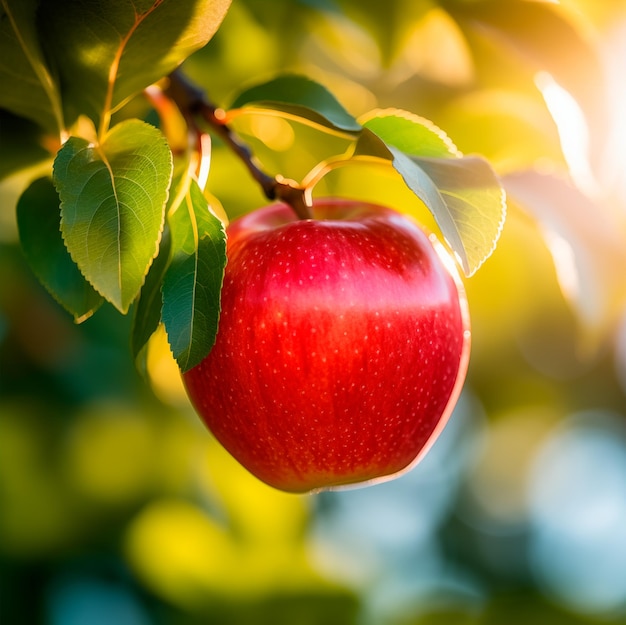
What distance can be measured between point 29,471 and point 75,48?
Answer: 4.37 ft

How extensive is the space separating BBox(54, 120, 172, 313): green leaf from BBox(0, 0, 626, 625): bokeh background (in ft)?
0.88

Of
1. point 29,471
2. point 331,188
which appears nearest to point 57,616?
point 29,471

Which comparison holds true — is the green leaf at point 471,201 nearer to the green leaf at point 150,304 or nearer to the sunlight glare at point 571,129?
the green leaf at point 150,304

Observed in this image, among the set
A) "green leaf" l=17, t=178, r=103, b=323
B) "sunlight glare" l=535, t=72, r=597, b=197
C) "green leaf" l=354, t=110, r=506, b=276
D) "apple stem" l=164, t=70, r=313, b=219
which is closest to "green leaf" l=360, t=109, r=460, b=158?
"green leaf" l=354, t=110, r=506, b=276

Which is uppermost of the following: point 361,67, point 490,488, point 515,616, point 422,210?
point 361,67

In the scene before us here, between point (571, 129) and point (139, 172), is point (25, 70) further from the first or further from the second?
point (571, 129)

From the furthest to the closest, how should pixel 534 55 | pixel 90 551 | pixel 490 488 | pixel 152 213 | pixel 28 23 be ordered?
pixel 490 488 < pixel 90 551 < pixel 534 55 < pixel 28 23 < pixel 152 213

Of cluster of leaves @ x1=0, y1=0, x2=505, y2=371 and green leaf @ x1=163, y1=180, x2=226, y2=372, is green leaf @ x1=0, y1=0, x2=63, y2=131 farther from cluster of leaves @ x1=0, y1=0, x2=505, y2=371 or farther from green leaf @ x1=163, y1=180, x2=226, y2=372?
green leaf @ x1=163, y1=180, x2=226, y2=372

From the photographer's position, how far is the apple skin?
27.9 inches

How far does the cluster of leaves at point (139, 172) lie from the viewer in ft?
1.99

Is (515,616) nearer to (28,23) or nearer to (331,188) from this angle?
(331,188)

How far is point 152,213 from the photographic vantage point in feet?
1.97

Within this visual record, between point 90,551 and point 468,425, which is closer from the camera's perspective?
point 90,551

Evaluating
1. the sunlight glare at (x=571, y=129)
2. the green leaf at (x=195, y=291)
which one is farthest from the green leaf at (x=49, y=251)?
the sunlight glare at (x=571, y=129)
